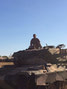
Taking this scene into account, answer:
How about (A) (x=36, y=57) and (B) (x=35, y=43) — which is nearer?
(A) (x=36, y=57)

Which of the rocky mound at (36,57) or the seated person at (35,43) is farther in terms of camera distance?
the seated person at (35,43)

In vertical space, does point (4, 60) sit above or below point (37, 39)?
below

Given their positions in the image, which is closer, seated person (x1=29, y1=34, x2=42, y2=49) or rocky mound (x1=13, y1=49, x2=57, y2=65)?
rocky mound (x1=13, y1=49, x2=57, y2=65)

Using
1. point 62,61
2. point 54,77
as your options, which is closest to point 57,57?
point 62,61

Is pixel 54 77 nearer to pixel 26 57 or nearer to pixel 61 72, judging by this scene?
pixel 61 72

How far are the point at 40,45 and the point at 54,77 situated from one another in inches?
168

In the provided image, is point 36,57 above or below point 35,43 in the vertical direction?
below

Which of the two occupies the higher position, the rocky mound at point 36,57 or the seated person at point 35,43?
the seated person at point 35,43

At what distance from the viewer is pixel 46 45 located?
11.1m

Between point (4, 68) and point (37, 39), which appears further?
point (37, 39)

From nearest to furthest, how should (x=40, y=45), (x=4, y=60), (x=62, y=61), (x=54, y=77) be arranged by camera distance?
(x=54, y=77), (x=62, y=61), (x=4, y=60), (x=40, y=45)

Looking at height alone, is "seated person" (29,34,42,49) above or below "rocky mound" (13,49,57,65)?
above

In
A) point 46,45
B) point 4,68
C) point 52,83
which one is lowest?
point 52,83

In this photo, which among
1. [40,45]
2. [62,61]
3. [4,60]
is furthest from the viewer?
[40,45]
